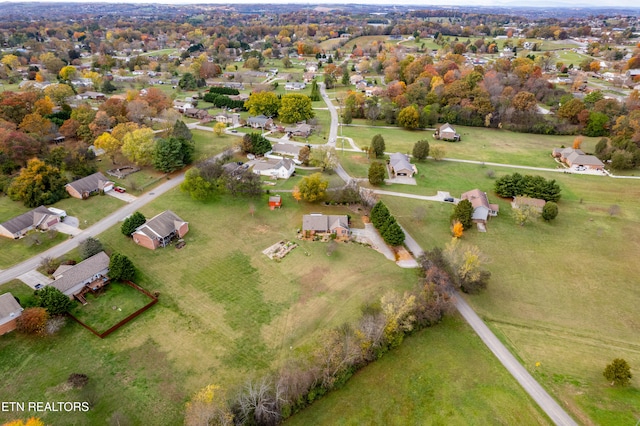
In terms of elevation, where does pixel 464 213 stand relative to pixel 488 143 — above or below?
above

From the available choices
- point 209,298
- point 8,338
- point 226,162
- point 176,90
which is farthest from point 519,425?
point 176,90

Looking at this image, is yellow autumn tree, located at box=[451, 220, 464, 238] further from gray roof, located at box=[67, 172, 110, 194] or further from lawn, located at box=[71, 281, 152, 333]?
gray roof, located at box=[67, 172, 110, 194]

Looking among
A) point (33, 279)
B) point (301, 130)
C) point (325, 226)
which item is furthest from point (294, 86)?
point (33, 279)

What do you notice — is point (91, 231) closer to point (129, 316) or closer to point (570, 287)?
point (129, 316)

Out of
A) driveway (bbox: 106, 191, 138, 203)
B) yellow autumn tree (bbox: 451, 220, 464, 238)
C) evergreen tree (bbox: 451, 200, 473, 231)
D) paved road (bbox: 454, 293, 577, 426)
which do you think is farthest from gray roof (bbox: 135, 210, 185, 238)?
evergreen tree (bbox: 451, 200, 473, 231)

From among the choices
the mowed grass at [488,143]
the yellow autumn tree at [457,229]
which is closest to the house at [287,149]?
the mowed grass at [488,143]

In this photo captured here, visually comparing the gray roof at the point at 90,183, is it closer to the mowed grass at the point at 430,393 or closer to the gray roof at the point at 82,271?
the gray roof at the point at 82,271

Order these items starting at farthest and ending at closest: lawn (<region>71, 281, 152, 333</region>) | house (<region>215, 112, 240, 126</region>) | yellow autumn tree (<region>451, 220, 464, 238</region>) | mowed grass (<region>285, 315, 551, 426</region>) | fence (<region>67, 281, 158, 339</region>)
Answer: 1. house (<region>215, 112, 240, 126</region>)
2. yellow autumn tree (<region>451, 220, 464, 238</region>)
3. lawn (<region>71, 281, 152, 333</region>)
4. fence (<region>67, 281, 158, 339</region>)
5. mowed grass (<region>285, 315, 551, 426</region>)

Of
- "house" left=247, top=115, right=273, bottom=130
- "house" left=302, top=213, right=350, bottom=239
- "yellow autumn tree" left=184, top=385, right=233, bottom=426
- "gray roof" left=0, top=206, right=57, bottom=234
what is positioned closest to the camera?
"yellow autumn tree" left=184, top=385, right=233, bottom=426

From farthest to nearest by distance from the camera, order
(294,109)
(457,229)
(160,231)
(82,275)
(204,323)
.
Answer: (294,109), (457,229), (160,231), (82,275), (204,323)
